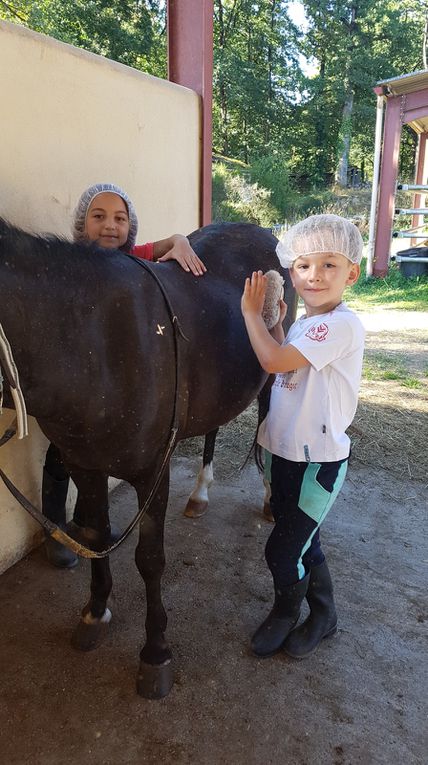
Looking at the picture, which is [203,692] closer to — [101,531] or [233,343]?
[101,531]

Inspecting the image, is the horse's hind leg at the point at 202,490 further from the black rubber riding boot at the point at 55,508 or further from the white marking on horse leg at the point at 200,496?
the black rubber riding boot at the point at 55,508

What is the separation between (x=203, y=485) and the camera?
9.95 ft

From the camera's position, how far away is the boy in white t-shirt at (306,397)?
5.54 ft

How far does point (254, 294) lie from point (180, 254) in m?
0.50

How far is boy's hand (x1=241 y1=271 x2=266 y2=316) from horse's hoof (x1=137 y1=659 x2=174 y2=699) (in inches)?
49.3

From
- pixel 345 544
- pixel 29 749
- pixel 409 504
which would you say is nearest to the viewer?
pixel 29 749

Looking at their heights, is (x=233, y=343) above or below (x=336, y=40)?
below

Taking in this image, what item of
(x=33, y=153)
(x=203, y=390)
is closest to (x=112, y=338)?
(x=203, y=390)

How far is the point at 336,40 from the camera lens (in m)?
31.4

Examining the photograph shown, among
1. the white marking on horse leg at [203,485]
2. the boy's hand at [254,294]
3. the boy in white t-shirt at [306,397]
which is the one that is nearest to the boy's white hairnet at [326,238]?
the boy in white t-shirt at [306,397]

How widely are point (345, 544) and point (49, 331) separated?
2005 millimetres

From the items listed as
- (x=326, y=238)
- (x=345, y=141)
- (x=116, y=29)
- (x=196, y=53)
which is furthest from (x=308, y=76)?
(x=326, y=238)

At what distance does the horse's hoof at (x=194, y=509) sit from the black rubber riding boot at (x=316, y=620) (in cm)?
96

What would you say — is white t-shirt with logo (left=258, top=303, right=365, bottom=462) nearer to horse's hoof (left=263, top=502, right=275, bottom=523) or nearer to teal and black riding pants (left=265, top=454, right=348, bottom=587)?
teal and black riding pants (left=265, top=454, right=348, bottom=587)
